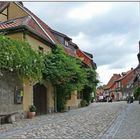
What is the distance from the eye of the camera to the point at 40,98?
29.5 meters

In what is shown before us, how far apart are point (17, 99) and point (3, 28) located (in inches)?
242

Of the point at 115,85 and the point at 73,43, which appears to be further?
the point at 115,85

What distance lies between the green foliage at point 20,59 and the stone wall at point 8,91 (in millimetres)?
450

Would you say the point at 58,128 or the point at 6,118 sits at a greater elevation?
the point at 6,118

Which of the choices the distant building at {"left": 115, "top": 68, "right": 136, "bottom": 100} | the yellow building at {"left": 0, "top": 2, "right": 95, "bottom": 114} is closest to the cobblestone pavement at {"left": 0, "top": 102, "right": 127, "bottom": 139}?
the yellow building at {"left": 0, "top": 2, "right": 95, "bottom": 114}

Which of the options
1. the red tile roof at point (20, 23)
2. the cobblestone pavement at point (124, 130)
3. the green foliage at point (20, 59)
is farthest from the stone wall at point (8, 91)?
the cobblestone pavement at point (124, 130)

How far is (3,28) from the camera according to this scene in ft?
89.7

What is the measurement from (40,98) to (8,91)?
7.44 metres

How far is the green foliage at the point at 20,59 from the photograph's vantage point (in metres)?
20.5

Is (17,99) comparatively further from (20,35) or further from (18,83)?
(20,35)

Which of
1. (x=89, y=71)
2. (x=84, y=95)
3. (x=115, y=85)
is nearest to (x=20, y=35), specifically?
(x=89, y=71)

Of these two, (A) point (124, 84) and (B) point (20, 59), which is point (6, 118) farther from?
(A) point (124, 84)

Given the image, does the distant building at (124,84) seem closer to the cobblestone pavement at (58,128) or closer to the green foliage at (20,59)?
the green foliage at (20,59)

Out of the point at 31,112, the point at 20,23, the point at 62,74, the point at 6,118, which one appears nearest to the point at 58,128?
the point at 6,118
